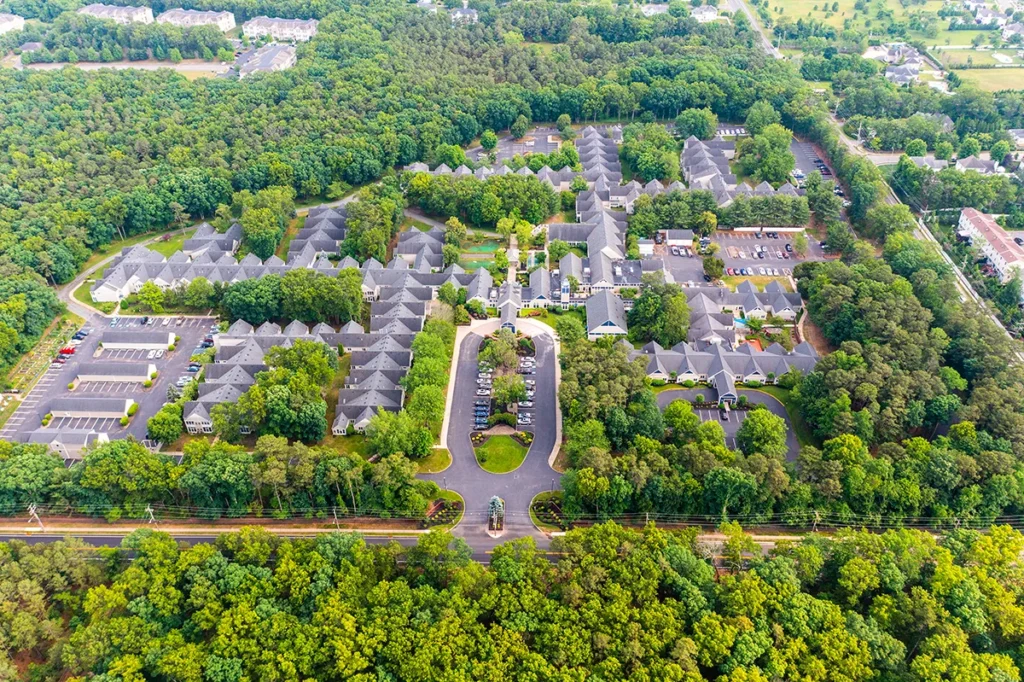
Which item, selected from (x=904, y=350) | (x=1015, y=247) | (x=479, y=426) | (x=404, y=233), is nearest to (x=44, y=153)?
(x=404, y=233)

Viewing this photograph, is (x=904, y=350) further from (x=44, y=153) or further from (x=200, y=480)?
(x=44, y=153)

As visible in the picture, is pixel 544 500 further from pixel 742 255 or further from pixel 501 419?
pixel 742 255

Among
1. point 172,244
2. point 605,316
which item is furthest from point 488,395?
point 172,244

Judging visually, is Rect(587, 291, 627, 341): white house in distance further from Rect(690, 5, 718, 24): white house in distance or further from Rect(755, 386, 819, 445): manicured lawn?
Rect(690, 5, 718, 24): white house in distance

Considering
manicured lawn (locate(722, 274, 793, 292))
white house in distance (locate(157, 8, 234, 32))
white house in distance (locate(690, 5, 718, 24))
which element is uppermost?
white house in distance (locate(157, 8, 234, 32))

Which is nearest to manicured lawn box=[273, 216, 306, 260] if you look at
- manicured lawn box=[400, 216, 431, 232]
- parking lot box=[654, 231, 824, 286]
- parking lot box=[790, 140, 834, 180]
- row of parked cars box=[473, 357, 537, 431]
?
manicured lawn box=[400, 216, 431, 232]
